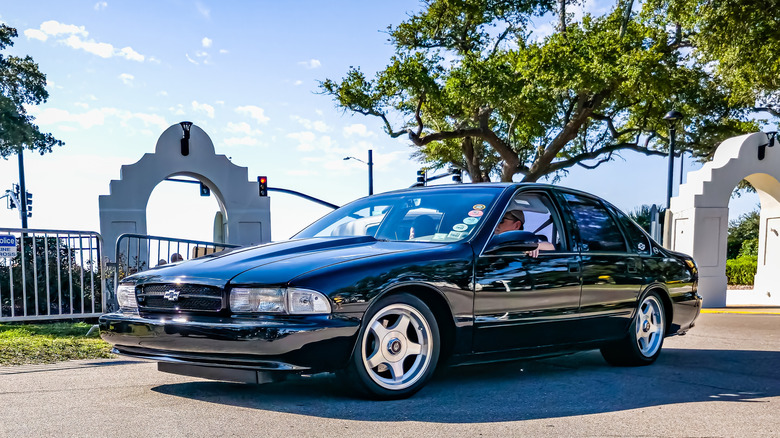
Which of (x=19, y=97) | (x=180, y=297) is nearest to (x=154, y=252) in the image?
(x=180, y=297)

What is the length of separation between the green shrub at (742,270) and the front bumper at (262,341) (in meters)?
A: 26.0

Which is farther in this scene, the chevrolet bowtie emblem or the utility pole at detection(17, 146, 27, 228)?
the utility pole at detection(17, 146, 27, 228)

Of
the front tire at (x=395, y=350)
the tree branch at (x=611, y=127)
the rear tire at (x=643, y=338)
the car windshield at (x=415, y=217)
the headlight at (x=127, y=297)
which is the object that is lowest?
the rear tire at (x=643, y=338)

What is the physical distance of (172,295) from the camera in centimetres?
493

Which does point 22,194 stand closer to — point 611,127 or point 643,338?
point 611,127

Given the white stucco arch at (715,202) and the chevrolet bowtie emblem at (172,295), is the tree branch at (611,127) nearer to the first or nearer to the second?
the white stucco arch at (715,202)

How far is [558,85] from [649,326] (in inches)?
857

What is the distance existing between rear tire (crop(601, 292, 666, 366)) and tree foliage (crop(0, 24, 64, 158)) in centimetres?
3037

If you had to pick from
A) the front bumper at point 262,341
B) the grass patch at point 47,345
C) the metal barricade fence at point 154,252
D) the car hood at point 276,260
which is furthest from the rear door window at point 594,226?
the metal barricade fence at point 154,252

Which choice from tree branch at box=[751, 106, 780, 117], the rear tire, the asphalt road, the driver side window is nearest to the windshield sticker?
the driver side window

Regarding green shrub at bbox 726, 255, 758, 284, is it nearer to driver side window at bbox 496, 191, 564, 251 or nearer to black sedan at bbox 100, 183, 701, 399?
black sedan at bbox 100, 183, 701, 399

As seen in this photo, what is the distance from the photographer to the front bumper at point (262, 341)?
4512 millimetres

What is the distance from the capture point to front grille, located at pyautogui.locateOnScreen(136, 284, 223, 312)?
15.5 ft

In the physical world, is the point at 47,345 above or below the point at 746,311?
above
